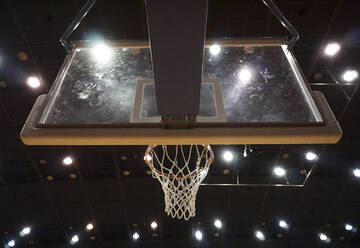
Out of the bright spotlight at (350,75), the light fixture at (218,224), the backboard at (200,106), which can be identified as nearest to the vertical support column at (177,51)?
the backboard at (200,106)

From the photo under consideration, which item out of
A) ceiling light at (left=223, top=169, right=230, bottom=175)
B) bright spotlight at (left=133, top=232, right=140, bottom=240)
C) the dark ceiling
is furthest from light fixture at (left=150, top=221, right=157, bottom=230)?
ceiling light at (left=223, top=169, right=230, bottom=175)

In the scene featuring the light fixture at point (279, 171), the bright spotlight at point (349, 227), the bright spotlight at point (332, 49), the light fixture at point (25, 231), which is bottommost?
the bright spotlight at point (349, 227)

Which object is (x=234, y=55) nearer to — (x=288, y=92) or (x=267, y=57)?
(x=267, y=57)

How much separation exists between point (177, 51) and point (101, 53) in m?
1.18

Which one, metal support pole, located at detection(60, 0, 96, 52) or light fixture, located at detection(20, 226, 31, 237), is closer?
metal support pole, located at detection(60, 0, 96, 52)

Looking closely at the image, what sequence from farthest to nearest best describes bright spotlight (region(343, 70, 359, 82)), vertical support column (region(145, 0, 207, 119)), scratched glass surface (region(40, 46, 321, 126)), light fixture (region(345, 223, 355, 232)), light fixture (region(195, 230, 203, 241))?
1. light fixture (region(195, 230, 203, 241))
2. light fixture (region(345, 223, 355, 232))
3. bright spotlight (region(343, 70, 359, 82))
4. scratched glass surface (region(40, 46, 321, 126))
5. vertical support column (region(145, 0, 207, 119))

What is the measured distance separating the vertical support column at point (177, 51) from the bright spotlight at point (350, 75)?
3.65 meters

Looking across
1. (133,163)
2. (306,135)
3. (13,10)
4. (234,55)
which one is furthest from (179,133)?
(133,163)

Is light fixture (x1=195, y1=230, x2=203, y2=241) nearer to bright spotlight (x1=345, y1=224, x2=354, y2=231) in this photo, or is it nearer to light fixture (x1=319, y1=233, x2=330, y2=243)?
light fixture (x1=319, y1=233, x2=330, y2=243)

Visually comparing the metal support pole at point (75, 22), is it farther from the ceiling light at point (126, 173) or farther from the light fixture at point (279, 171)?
the light fixture at point (279, 171)

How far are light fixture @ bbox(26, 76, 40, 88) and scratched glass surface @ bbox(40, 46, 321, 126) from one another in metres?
2.28

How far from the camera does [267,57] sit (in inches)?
85.7

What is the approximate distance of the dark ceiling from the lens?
3484 millimetres

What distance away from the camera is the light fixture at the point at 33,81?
4102mm
